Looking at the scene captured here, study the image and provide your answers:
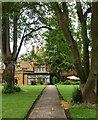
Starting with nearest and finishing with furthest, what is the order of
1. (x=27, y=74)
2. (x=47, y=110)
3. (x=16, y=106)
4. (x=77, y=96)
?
(x=47, y=110), (x=16, y=106), (x=77, y=96), (x=27, y=74)

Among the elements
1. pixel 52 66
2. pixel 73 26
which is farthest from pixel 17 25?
pixel 52 66

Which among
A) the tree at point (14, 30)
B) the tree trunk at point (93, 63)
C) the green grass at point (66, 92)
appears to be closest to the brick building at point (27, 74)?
the green grass at point (66, 92)

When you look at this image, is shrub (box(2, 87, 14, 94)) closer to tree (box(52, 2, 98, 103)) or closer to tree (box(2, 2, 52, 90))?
tree (box(2, 2, 52, 90))

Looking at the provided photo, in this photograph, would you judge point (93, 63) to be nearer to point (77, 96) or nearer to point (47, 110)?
point (77, 96)

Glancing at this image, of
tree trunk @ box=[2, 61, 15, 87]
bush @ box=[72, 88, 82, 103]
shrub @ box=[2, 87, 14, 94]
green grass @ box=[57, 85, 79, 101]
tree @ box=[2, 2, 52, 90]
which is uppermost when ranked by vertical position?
tree @ box=[2, 2, 52, 90]

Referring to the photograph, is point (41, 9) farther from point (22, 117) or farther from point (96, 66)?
point (22, 117)

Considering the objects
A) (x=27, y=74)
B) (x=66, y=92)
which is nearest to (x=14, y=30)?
(x=66, y=92)

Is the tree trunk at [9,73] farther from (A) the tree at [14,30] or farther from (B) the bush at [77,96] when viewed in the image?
(B) the bush at [77,96]

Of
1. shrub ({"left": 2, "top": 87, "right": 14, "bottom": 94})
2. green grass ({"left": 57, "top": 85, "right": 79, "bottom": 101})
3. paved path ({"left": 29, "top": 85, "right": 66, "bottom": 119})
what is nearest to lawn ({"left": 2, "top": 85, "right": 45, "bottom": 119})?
paved path ({"left": 29, "top": 85, "right": 66, "bottom": 119})

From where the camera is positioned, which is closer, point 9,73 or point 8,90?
point 8,90

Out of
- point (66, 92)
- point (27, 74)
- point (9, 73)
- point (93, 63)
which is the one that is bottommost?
point (66, 92)

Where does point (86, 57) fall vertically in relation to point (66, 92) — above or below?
above

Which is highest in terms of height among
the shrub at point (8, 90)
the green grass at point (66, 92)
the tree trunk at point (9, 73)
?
the tree trunk at point (9, 73)

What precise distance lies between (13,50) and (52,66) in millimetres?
22155
